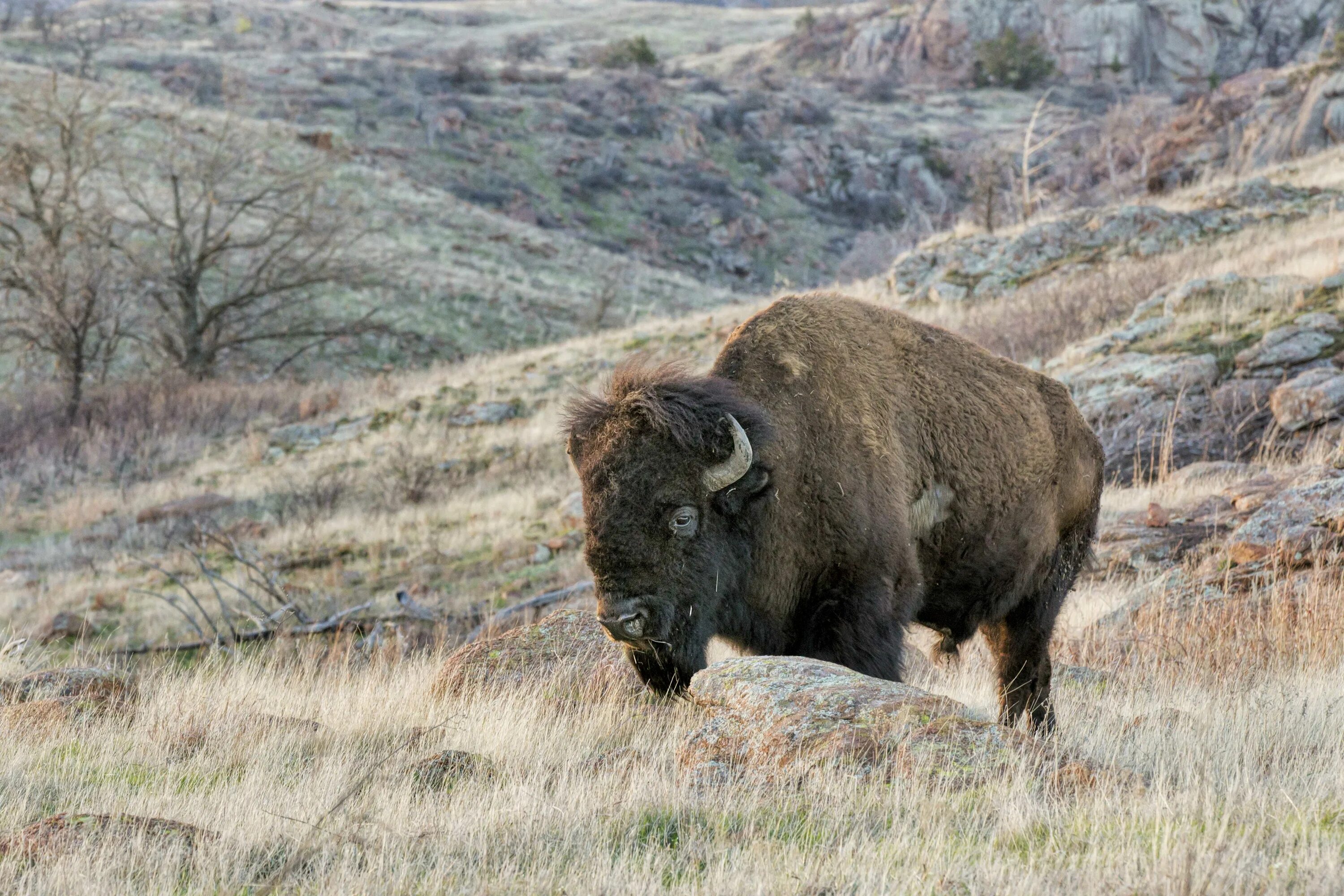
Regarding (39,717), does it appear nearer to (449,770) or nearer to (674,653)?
(449,770)

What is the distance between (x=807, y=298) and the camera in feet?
20.8

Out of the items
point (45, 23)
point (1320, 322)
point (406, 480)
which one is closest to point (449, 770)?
point (1320, 322)

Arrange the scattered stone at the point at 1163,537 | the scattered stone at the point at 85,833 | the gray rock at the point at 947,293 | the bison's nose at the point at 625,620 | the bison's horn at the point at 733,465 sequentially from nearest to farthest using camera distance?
the scattered stone at the point at 85,833 → the bison's nose at the point at 625,620 → the bison's horn at the point at 733,465 → the scattered stone at the point at 1163,537 → the gray rock at the point at 947,293

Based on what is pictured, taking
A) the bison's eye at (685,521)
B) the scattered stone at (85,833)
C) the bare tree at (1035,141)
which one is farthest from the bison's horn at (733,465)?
the bare tree at (1035,141)

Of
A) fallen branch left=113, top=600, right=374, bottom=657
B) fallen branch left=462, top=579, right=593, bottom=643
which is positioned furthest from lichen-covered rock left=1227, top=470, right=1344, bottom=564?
fallen branch left=113, top=600, right=374, bottom=657

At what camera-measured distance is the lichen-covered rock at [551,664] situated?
6293mm

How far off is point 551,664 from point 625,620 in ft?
6.80

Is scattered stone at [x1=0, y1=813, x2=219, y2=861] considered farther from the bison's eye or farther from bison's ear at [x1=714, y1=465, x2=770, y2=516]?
bison's ear at [x1=714, y1=465, x2=770, y2=516]

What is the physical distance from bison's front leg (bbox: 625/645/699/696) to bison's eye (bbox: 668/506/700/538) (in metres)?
0.56

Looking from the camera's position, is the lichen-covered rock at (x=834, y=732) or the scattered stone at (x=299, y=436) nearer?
the lichen-covered rock at (x=834, y=732)

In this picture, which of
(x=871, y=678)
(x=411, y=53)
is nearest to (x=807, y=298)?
(x=871, y=678)

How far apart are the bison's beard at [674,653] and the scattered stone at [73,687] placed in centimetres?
282

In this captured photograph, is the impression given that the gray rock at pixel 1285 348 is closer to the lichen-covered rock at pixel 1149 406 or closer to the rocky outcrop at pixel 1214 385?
the rocky outcrop at pixel 1214 385

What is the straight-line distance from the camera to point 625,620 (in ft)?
16.0
